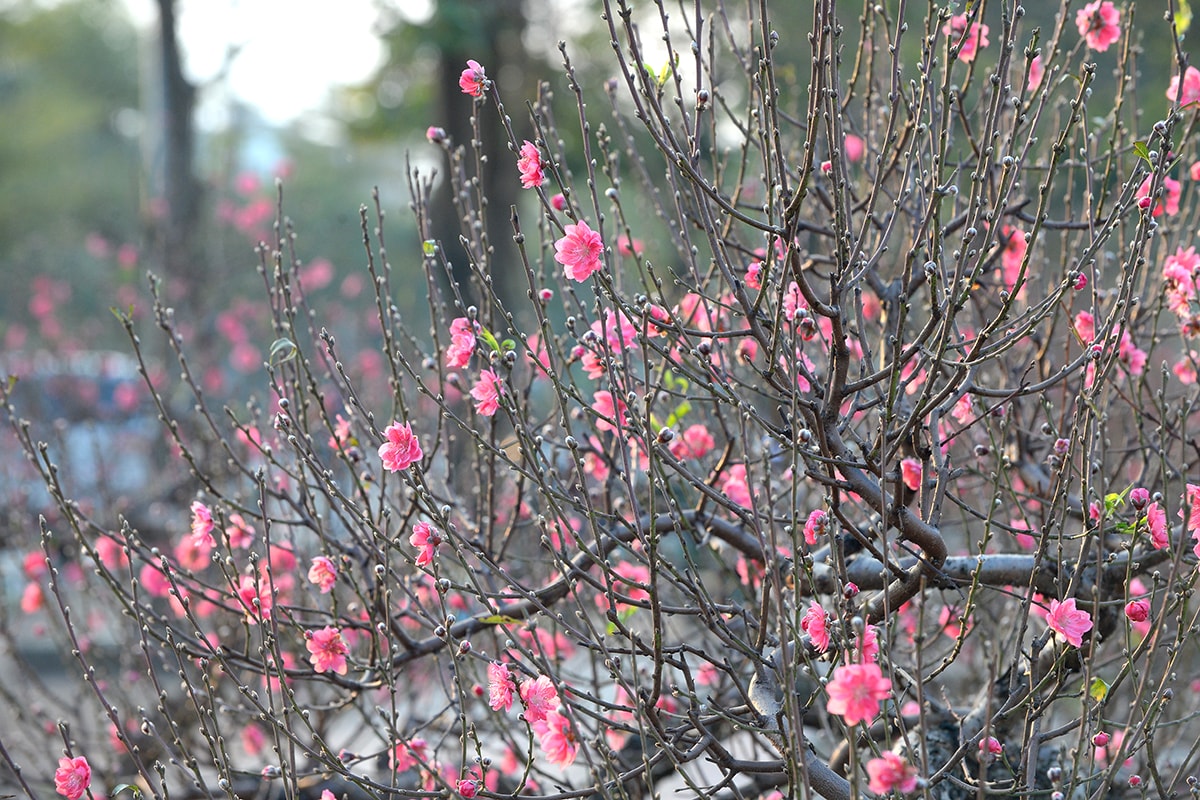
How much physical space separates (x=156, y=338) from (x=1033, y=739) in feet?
24.4

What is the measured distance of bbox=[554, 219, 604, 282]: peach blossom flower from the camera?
215cm

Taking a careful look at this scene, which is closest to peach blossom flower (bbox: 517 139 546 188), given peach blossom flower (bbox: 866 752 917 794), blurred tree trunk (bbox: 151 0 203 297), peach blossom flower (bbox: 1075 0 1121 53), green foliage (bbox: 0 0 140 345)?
peach blossom flower (bbox: 866 752 917 794)

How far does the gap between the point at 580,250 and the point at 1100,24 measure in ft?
5.90

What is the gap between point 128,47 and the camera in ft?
96.2

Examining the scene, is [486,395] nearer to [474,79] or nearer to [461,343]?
[461,343]

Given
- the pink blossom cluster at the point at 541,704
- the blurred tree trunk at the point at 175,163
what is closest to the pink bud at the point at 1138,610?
the pink blossom cluster at the point at 541,704

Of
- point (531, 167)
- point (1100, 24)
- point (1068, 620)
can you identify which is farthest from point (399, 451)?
point (1100, 24)

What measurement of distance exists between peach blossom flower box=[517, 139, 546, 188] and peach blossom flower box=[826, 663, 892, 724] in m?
1.17

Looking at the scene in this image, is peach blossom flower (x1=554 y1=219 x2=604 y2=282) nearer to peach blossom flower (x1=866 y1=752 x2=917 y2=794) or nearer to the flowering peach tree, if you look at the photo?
the flowering peach tree

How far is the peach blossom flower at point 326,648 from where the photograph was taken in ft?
8.57

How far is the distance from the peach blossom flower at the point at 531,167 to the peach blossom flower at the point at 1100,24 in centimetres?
168

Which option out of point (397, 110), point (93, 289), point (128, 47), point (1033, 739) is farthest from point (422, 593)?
point (128, 47)

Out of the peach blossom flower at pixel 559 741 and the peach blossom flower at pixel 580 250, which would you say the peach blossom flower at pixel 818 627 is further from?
Result: the peach blossom flower at pixel 580 250

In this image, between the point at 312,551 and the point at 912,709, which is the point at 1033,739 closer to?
the point at 912,709
